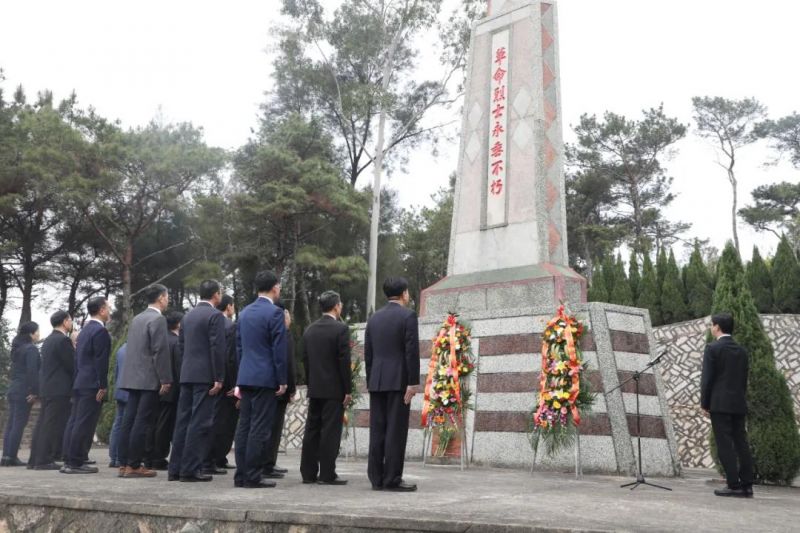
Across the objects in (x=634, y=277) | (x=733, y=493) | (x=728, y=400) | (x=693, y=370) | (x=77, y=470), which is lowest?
(x=77, y=470)

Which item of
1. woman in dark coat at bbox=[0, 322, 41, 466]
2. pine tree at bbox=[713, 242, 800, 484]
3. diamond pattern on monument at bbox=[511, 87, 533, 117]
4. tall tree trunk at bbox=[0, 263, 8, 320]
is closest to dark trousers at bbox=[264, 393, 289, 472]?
woman in dark coat at bbox=[0, 322, 41, 466]

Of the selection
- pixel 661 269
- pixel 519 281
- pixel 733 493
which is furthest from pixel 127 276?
pixel 733 493

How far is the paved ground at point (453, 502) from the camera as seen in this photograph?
13.1 feet

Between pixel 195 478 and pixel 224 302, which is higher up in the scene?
pixel 224 302

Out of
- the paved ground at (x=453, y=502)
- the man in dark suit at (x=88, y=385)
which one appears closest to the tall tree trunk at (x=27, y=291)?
the man in dark suit at (x=88, y=385)

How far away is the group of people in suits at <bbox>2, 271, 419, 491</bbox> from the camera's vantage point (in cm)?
595

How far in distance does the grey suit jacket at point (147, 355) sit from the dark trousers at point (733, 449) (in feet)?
16.5

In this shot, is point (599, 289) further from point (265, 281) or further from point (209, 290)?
point (265, 281)

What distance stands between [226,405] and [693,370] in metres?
9.82

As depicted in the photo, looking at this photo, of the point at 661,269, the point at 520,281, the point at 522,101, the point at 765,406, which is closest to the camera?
the point at 765,406

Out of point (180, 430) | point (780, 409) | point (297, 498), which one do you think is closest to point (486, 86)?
point (780, 409)

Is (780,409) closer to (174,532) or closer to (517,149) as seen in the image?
(517,149)

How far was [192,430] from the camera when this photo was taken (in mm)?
6277

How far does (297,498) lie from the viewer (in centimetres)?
501
